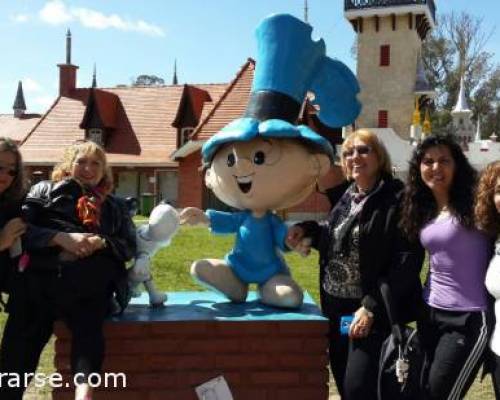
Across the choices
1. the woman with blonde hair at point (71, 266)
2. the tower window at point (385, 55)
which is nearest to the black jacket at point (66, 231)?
the woman with blonde hair at point (71, 266)

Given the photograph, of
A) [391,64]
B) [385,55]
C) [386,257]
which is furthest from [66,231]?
[385,55]

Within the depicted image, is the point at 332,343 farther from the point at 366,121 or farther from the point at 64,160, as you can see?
the point at 366,121

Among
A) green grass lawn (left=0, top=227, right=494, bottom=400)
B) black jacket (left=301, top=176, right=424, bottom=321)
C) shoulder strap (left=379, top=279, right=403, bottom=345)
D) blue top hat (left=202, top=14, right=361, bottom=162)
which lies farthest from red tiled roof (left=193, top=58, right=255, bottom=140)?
shoulder strap (left=379, top=279, right=403, bottom=345)

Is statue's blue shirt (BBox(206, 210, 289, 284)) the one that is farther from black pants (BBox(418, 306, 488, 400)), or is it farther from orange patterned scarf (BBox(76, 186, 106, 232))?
black pants (BBox(418, 306, 488, 400))

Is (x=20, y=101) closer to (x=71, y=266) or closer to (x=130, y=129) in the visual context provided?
(x=130, y=129)

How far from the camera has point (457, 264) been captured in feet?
8.41

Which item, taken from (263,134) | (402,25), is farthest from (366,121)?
(263,134)

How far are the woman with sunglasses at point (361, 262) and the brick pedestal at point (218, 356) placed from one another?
0.15m

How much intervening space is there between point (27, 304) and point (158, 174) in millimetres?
19579

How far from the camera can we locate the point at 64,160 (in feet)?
9.98

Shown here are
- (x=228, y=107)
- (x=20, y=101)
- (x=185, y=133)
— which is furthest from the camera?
(x=20, y=101)

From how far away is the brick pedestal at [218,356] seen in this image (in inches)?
123

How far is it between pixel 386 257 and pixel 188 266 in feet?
20.6

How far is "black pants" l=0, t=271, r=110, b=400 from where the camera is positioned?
9.23 ft
